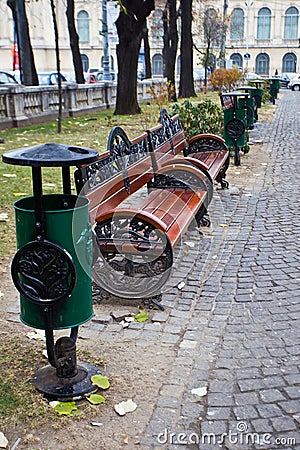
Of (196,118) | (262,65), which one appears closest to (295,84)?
(262,65)

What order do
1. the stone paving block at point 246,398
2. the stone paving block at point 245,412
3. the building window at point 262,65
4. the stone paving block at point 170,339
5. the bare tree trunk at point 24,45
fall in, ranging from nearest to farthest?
the stone paving block at point 245,412
the stone paving block at point 246,398
the stone paving block at point 170,339
the bare tree trunk at point 24,45
the building window at point 262,65

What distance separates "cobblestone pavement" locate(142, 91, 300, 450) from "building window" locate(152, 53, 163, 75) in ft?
246

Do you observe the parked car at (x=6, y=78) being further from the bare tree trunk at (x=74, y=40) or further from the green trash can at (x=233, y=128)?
the green trash can at (x=233, y=128)

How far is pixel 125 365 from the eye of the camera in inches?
153

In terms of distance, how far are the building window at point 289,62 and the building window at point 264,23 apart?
353 cm

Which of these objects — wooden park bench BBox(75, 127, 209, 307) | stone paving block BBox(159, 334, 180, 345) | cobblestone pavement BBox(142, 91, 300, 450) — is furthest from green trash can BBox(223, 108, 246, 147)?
stone paving block BBox(159, 334, 180, 345)

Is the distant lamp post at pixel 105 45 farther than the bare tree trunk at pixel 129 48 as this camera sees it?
Yes

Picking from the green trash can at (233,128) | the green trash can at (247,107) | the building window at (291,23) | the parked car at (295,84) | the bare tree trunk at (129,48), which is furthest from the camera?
the building window at (291,23)

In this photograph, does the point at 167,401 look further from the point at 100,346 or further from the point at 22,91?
the point at 22,91

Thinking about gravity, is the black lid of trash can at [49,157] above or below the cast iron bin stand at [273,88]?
above

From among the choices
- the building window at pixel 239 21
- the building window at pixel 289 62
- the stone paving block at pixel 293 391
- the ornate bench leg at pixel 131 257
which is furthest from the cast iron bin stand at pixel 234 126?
the building window at pixel 289 62

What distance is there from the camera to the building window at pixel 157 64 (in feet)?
260

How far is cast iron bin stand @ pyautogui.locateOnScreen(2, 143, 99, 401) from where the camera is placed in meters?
3.28

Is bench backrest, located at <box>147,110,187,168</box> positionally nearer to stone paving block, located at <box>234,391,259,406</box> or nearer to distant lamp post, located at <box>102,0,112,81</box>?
stone paving block, located at <box>234,391,259,406</box>
